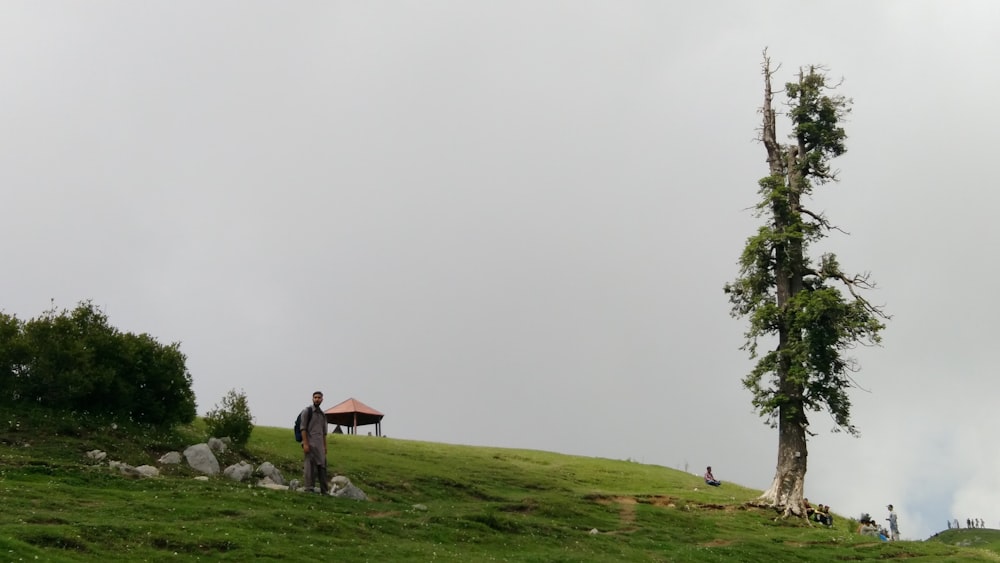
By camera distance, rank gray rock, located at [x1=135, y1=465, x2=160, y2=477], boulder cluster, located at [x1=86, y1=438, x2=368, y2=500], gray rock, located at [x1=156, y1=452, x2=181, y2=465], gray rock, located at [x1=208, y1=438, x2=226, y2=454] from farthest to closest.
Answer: gray rock, located at [x1=208, y1=438, x2=226, y2=454], gray rock, located at [x1=156, y1=452, x2=181, y2=465], boulder cluster, located at [x1=86, y1=438, x2=368, y2=500], gray rock, located at [x1=135, y1=465, x2=160, y2=477]

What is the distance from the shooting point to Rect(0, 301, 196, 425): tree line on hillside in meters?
39.3

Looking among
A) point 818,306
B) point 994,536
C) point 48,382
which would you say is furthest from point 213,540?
point 994,536

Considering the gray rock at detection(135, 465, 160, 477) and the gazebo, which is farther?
the gazebo

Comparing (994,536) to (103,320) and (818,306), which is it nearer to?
(818,306)

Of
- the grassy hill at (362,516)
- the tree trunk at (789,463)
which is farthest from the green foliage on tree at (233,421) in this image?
the tree trunk at (789,463)

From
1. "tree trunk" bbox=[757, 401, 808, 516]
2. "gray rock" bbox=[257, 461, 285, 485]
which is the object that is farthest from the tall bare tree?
"gray rock" bbox=[257, 461, 285, 485]

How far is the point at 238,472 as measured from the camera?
37.5 meters

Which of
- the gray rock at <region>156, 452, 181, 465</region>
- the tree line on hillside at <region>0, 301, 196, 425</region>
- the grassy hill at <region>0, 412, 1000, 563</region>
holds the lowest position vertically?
the grassy hill at <region>0, 412, 1000, 563</region>

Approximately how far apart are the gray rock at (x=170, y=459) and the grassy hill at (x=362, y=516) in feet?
1.57

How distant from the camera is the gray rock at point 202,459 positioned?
37656 millimetres

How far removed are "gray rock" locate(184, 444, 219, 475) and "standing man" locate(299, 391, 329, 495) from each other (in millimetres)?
5199

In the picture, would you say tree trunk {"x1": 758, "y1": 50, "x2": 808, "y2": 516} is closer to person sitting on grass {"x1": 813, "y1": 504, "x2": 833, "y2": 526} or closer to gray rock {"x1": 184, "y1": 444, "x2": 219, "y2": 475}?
person sitting on grass {"x1": 813, "y1": 504, "x2": 833, "y2": 526}

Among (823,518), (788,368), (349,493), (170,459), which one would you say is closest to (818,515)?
(823,518)

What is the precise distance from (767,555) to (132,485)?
23.7 meters
